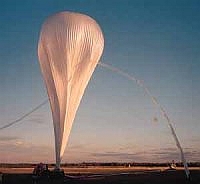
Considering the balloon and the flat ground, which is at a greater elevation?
the balloon

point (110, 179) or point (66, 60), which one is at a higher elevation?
point (66, 60)

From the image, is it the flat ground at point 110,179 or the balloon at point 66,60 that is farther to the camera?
the balloon at point 66,60

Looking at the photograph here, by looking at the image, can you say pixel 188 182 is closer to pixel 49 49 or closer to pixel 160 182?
pixel 160 182

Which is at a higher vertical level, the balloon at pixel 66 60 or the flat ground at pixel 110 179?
the balloon at pixel 66 60

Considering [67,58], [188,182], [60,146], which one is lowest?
[188,182]

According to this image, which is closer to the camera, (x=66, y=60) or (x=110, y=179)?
(x=66, y=60)

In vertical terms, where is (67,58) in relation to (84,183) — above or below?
above

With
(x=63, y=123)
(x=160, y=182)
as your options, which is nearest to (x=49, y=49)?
(x=63, y=123)

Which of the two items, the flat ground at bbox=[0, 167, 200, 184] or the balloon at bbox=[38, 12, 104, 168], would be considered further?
the balloon at bbox=[38, 12, 104, 168]
